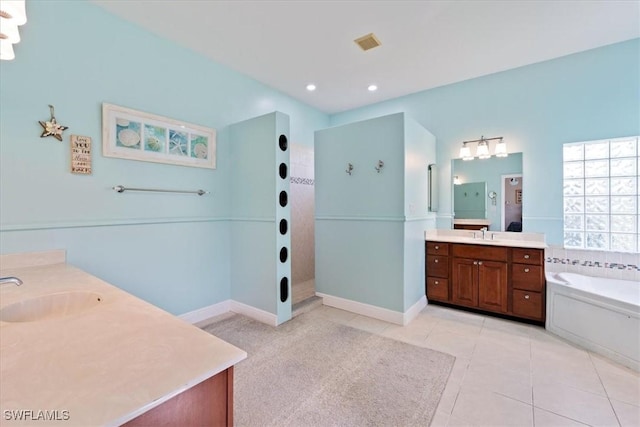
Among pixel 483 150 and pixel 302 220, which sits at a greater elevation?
pixel 483 150

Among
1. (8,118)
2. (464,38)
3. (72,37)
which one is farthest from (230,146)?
(464,38)

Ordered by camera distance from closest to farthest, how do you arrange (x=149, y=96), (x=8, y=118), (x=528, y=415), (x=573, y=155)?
(x=528, y=415) < (x=8, y=118) < (x=149, y=96) < (x=573, y=155)

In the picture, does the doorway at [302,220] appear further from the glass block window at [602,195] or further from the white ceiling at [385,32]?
the glass block window at [602,195]

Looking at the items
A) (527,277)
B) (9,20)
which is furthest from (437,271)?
(9,20)

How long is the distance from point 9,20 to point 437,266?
3905 mm

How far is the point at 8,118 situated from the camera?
189cm

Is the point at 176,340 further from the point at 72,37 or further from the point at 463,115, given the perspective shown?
the point at 463,115

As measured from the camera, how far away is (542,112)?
3201mm

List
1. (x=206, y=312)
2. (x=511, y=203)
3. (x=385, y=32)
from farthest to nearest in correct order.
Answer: (x=511, y=203) → (x=206, y=312) → (x=385, y=32)

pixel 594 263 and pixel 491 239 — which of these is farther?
pixel 491 239

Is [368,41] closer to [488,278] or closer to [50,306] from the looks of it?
[488,278]

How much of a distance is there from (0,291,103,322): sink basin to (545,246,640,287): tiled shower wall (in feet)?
13.6

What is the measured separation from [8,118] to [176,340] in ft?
7.33

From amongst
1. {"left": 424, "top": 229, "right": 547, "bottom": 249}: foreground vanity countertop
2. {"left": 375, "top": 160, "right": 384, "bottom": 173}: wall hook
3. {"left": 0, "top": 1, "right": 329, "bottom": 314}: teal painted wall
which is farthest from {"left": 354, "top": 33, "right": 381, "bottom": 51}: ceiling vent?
{"left": 424, "top": 229, "right": 547, "bottom": 249}: foreground vanity countertop
